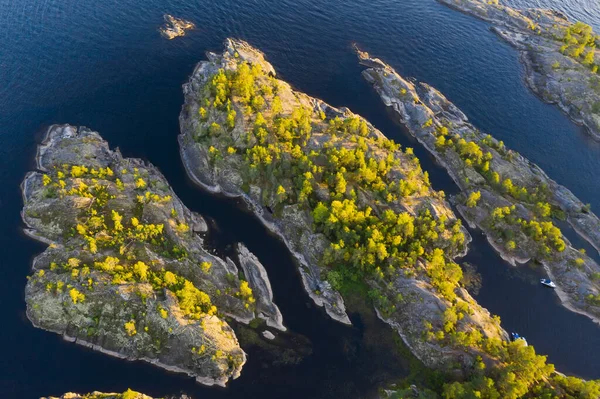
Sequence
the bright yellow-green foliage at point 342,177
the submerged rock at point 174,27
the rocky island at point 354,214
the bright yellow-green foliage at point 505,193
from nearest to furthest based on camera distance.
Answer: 1. the rocky island at point 354,214
2. the bright yellow-green foliage at point 342,177
3. the bright yellow-green foliage at point 505,193
4. the submerged rock at point 174,27

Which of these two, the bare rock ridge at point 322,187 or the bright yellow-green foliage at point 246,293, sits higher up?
the bare rock ridge at point 322,187

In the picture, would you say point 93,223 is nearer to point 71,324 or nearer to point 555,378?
point 71,324

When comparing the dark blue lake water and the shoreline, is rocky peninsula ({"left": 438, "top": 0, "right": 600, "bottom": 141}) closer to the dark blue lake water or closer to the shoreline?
the dark blue lake water

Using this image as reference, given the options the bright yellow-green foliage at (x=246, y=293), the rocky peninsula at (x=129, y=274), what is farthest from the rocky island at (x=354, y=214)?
the rocky peninsula at (x=129, y=274)

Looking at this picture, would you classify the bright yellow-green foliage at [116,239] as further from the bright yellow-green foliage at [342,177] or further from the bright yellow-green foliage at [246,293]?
the bright yellow-green foliage at [342,177]

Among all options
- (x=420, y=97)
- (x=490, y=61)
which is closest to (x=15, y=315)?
(x=420, y=97)

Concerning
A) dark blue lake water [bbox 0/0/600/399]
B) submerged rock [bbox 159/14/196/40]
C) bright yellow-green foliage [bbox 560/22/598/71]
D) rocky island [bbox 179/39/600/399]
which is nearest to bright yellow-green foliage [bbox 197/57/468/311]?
rocky island [bbox 179/39/600/399]
